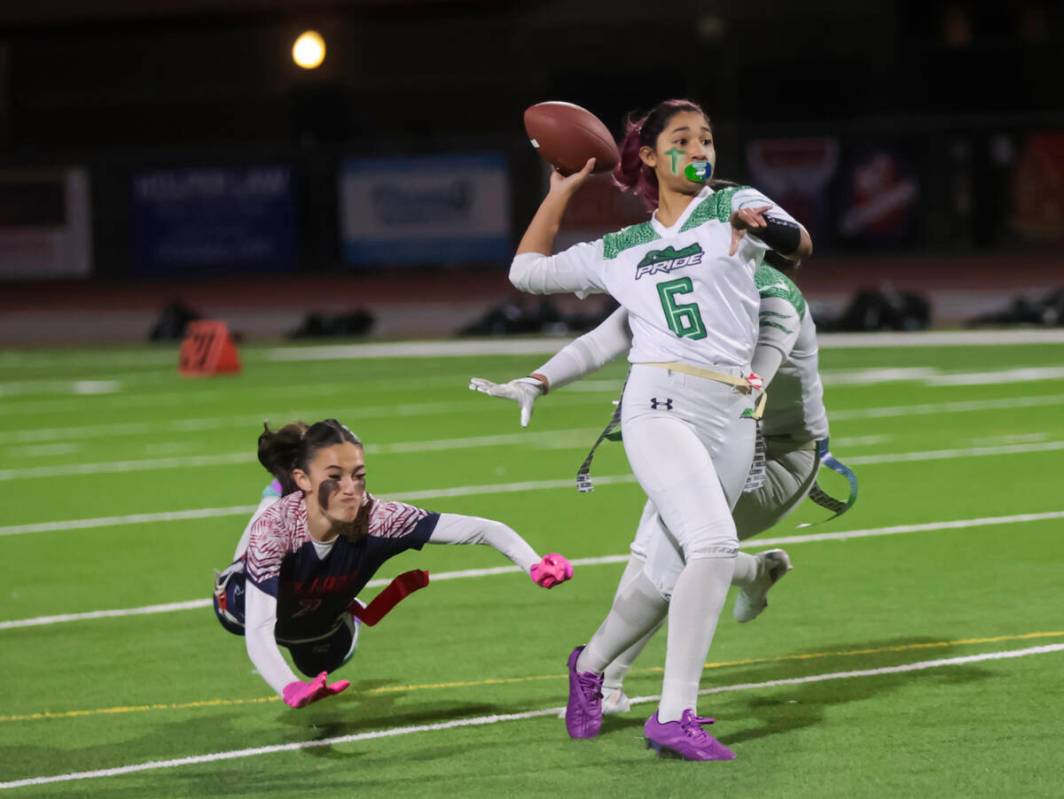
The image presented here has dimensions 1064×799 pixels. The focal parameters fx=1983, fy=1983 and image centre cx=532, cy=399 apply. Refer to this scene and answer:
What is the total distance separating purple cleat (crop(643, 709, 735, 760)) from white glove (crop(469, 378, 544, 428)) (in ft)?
3.29

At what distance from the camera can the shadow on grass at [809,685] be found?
21.3 feet

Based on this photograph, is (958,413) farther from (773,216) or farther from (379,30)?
(379,30)

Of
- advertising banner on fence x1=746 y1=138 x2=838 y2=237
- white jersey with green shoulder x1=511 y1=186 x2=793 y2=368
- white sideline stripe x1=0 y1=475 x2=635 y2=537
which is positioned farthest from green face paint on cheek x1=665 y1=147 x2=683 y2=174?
advertising banner on fence x1=746 y1=138 x2=838 y2=237

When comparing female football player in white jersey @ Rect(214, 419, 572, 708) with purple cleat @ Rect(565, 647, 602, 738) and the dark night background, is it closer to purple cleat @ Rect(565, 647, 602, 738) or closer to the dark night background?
purple cleat @ Rect(565, 647, 602, 738)

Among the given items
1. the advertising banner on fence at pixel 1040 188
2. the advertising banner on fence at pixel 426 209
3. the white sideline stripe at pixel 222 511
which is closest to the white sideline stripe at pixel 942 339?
the advertising banner on fence at pixel 1040 188

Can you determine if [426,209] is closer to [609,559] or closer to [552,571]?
[609,559]

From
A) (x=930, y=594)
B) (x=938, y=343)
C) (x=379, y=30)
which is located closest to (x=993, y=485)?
(x=930, y=594)

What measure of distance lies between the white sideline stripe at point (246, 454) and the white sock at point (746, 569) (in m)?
7.97

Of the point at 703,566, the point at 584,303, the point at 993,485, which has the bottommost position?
the point at 584,303

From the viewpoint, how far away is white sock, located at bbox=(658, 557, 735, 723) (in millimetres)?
5855

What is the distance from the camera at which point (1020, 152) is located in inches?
1192

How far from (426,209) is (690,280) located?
87.2ft

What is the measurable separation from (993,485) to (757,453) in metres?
6.10

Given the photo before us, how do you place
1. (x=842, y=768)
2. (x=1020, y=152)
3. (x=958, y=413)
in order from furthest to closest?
(x=1020, y=152), (x=958, y=413), (x=842, y=768)
